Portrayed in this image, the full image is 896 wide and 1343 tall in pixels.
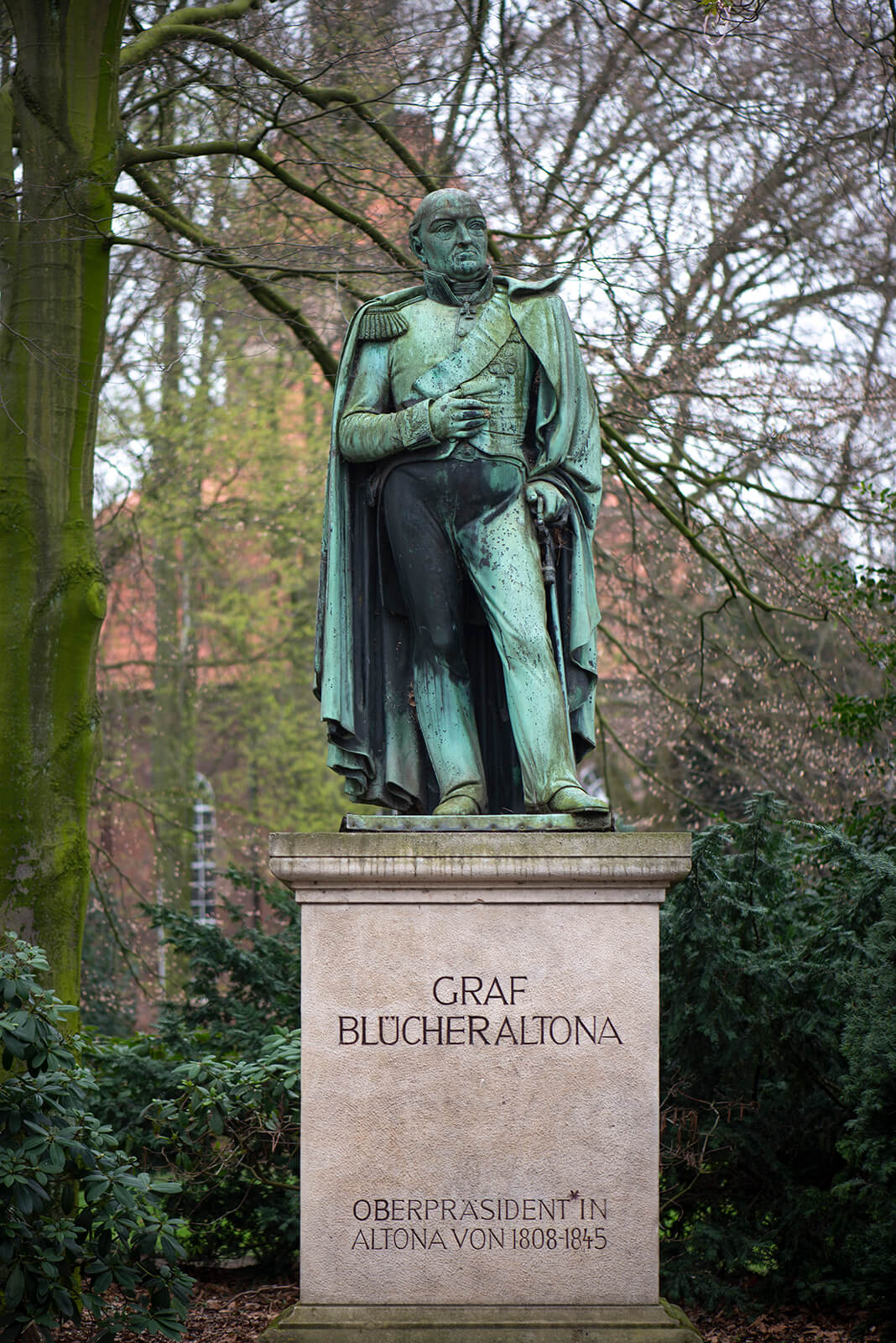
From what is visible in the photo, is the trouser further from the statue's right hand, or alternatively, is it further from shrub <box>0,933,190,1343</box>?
shrub <box>0,933,190,1343</box>

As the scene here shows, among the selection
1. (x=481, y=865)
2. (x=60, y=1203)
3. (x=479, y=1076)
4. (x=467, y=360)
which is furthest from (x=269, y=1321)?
(x=467, y=360)

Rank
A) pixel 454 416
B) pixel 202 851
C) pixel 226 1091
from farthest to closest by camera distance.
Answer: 1. pixel 202 851
2. pixel 226 1091
3. pixel 454 416

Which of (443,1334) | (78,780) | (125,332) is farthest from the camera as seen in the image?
(125,332)

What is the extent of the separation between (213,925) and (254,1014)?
1.74 ft

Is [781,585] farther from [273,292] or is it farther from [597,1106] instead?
[597,1106]

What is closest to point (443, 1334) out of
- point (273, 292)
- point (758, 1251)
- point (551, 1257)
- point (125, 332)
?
point (551, 1257)

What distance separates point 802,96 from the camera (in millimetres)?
11828

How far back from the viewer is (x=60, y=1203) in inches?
227

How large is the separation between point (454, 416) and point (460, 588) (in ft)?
1.83

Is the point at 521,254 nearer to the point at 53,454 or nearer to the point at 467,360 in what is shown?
the point at 53,454

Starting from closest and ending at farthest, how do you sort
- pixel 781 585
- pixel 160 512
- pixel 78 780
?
pixel 78 780
pixel 781 585
pixel 160 512

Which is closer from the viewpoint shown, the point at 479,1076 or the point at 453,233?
the point at 479,1076

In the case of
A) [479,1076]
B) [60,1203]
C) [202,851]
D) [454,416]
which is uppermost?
[202,851]

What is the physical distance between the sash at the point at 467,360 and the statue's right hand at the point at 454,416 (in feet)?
0.36
